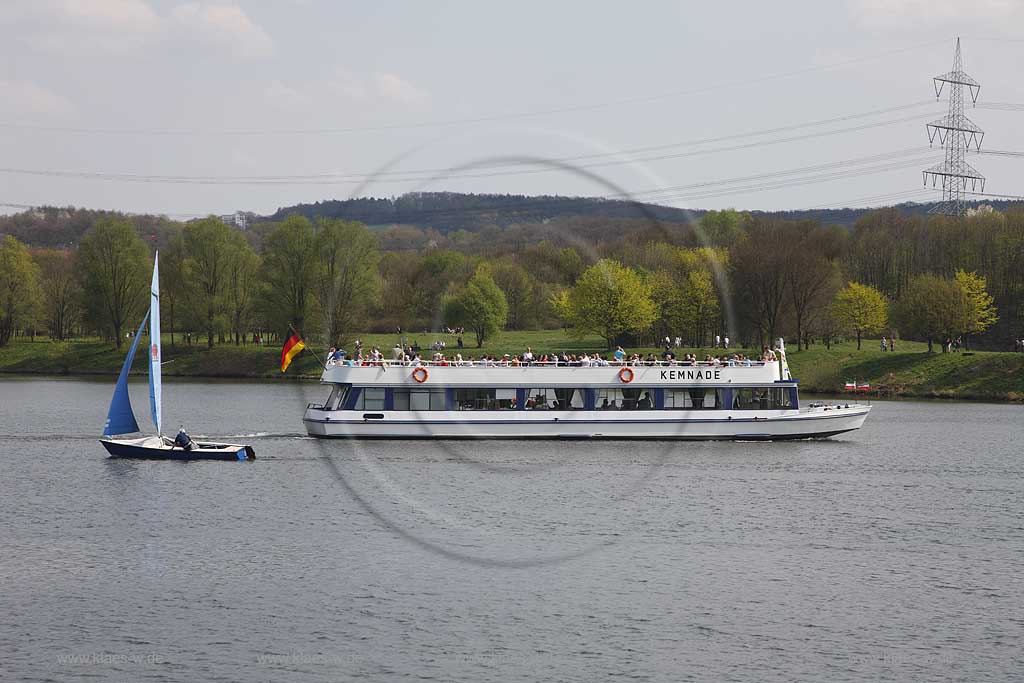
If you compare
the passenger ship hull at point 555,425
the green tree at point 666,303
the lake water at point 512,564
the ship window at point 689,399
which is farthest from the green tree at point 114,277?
the ship window at point 689,399

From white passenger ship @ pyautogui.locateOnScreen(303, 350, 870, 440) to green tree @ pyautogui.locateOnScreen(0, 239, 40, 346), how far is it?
97.2 metres

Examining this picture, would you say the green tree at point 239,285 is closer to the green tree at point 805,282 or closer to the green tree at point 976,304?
the green tree at point 805,282

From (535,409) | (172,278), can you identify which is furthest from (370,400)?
(172,278)

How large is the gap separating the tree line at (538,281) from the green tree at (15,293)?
0.65ft

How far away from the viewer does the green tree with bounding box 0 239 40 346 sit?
502ft

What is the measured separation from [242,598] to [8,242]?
139057 mm

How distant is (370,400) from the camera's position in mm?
69562

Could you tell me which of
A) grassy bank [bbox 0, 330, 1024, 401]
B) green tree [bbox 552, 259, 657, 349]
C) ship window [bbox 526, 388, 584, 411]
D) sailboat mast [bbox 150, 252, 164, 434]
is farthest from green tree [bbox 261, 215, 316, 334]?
sailboat mast [bbox 150, 252, 164, 434]

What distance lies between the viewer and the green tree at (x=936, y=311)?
122m

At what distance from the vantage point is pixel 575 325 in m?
69.6

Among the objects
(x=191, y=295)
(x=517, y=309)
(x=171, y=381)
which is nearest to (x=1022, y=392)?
(x=517, y=309)

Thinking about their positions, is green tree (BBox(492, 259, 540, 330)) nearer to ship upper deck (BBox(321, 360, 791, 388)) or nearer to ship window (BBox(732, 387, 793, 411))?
ship upper deck (BBox(321, 360, 791, 388))

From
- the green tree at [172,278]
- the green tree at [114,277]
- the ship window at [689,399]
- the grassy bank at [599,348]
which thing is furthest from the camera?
the green tree at [172,278]

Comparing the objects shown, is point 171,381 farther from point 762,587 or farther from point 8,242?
point 762,587
